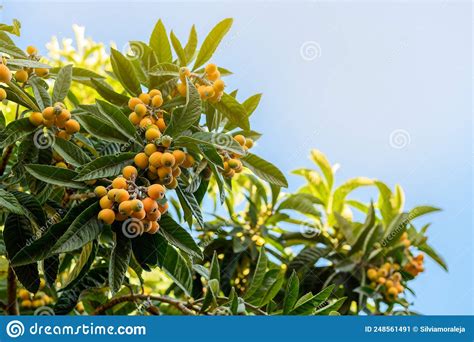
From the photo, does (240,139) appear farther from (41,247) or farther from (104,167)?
(41,247)

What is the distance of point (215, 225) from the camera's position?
3035mm

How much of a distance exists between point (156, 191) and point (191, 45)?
Answer: 0.67 meters

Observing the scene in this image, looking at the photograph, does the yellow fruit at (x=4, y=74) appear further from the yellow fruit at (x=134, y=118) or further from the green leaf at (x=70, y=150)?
the yellow fruit at (x=134, y=118)

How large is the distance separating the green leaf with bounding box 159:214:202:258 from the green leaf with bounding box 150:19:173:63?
606 millimetres

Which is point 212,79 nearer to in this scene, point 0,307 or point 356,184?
point 0,307

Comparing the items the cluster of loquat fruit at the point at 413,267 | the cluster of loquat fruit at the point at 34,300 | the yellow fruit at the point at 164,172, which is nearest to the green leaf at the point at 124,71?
the yellow fruit at the point at 164,172

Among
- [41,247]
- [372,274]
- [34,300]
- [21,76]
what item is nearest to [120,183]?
[41,247]

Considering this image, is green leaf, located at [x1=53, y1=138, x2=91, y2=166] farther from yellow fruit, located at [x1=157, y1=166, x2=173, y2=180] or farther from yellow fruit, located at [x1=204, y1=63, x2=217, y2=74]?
yellow fruit, located at [x1=204, y1=63, x2=217, y2=74]

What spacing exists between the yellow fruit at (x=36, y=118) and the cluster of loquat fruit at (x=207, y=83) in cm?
44

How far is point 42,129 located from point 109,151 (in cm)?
21

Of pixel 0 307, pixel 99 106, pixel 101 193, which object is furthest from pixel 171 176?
pixel 0 307

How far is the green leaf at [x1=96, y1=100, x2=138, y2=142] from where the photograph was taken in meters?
1.72

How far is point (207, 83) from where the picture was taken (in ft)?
6.16

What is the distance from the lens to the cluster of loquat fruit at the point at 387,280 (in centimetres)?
294
